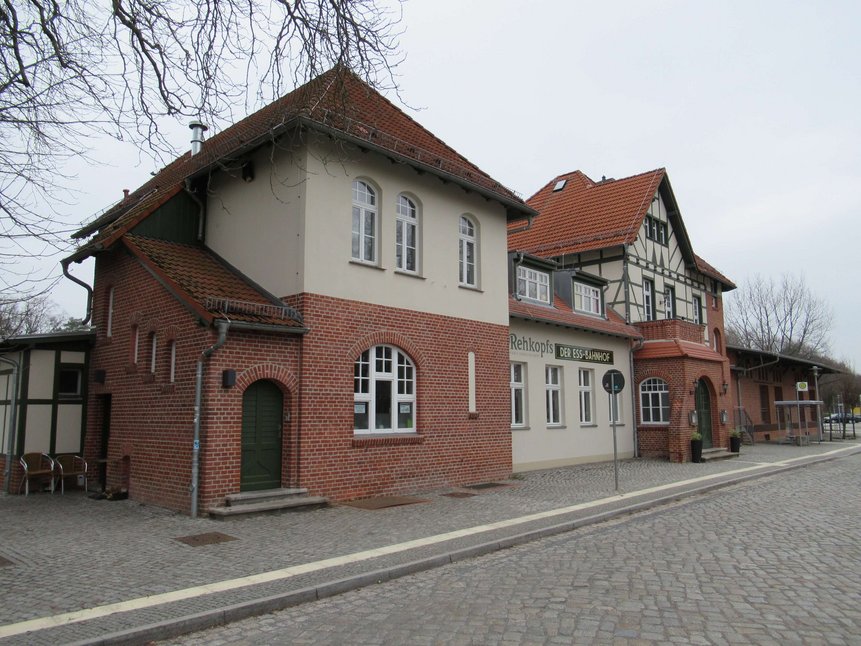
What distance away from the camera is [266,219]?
12922mm

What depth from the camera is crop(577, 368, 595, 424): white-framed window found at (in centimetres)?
1989

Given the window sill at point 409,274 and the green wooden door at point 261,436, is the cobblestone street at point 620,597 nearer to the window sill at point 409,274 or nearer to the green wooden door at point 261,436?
the green wooden door at point 261,436

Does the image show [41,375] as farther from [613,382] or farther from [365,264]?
[613,382]

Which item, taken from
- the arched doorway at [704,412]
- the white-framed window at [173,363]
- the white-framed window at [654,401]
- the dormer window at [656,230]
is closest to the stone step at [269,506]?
the white-framed window at [173,363]

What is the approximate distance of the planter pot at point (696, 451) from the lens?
20.6 metres

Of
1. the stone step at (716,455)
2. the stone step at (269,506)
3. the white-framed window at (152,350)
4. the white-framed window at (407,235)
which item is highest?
the white-framed window at (407,235)

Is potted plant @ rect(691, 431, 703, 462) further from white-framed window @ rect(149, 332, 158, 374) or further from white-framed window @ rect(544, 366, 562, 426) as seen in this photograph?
white-framed window @ rect(149, 332, 158, 374)

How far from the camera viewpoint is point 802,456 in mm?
23766

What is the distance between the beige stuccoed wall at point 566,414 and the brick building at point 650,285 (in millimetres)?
925

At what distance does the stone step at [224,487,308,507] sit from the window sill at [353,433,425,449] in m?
1.42

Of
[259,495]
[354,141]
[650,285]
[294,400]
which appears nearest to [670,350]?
[650,285]

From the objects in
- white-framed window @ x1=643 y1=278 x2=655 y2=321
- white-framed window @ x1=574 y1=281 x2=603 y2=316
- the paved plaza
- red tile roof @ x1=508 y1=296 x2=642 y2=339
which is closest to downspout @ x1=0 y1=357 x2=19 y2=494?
the paved plaza

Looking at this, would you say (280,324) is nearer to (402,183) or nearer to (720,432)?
(402,183)

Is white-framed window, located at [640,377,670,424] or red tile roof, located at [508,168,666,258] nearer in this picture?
white-framed window, located at [640,377,670,424]
